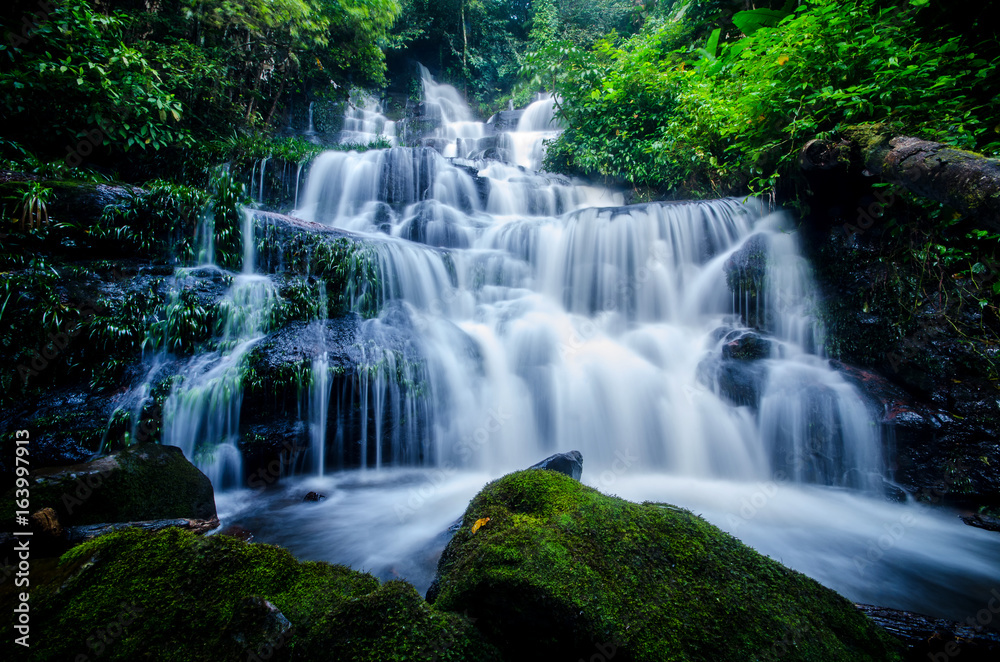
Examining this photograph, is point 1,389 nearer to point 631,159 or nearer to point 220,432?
point 220,432

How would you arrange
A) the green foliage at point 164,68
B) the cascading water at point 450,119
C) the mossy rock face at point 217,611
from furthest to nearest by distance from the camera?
the cascading water at point 450,119
the green foliage at point 164,68
the mossy rock face at point 217,611

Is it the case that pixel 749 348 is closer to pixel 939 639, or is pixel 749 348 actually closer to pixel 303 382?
pixel 939 639

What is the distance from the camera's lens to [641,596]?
1710 millimetres

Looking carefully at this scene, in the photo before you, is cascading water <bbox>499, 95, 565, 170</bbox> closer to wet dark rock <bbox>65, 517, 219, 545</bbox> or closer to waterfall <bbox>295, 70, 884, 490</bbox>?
waterfall <bbox>295, 70, 884, 490</bbox>

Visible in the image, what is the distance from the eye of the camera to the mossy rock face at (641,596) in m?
1.57

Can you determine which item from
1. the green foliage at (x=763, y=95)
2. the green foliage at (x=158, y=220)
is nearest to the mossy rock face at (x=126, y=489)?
the green foliage at (x=158, y=220)

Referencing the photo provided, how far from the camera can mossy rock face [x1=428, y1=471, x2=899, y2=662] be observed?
5.14 ft

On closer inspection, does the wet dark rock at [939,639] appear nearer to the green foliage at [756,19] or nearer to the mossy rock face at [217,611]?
the mossy rock face at [217,611]

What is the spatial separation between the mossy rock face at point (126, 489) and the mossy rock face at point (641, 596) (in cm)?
254

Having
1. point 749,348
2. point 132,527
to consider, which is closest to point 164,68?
point 132,527

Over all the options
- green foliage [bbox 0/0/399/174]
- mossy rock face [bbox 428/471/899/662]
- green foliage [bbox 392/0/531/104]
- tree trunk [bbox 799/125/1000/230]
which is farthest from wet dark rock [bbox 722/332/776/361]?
green foliage [bbox 392/0/531/104]

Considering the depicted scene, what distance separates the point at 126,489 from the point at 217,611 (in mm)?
2181

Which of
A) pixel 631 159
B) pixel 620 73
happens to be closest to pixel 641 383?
pixel 631 159

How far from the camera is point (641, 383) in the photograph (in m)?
5.94
